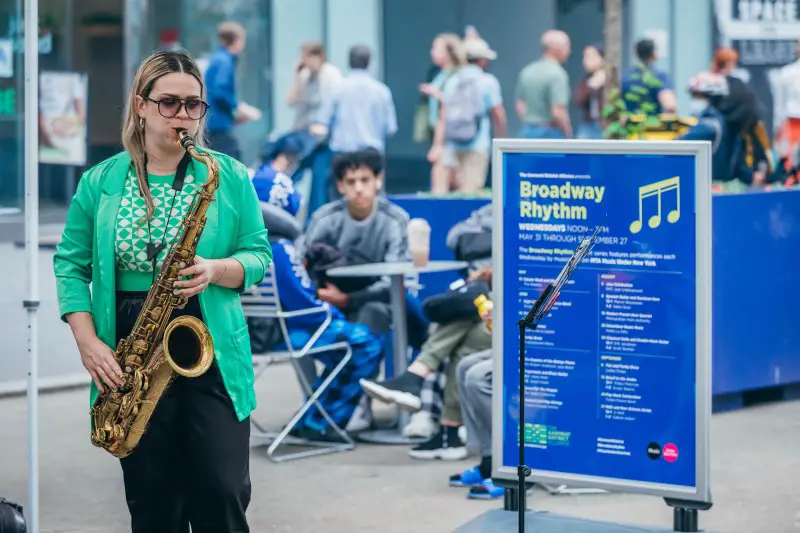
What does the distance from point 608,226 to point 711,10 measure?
20.3 m

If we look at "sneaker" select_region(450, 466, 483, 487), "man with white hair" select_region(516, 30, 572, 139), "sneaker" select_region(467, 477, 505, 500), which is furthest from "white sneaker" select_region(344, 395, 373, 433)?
"man with white hair" select_region(516, 30, 572, 139)

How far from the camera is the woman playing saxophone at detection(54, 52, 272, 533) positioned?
4496 mm

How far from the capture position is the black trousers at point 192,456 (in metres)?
4.50

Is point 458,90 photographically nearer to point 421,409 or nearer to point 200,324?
point 421,409

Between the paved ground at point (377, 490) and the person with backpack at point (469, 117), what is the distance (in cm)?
795

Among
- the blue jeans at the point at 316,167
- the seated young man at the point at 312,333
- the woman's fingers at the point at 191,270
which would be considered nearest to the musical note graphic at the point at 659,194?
the woman's fingers at the point at 191,270

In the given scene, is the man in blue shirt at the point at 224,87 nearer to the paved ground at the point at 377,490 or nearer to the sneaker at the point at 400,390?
the paved ground at the point at 377,490

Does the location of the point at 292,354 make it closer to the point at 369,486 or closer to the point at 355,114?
the point at 369,486

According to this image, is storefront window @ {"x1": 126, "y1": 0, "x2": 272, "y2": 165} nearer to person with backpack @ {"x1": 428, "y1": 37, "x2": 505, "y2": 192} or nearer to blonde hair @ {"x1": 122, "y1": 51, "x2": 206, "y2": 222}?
person with backpack @ {"x1": 428, "y1": 37, "x2": 505, "y2": 192}

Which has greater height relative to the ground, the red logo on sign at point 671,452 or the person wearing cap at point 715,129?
the person wearing cap at point 715,129

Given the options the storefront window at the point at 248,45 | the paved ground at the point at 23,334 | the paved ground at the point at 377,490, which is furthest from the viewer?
the storefront window at the point at 248,45

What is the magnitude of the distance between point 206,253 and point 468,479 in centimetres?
316

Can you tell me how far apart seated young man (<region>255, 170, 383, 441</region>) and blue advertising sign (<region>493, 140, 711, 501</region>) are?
259cm

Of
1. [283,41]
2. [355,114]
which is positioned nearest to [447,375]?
[355,114]
